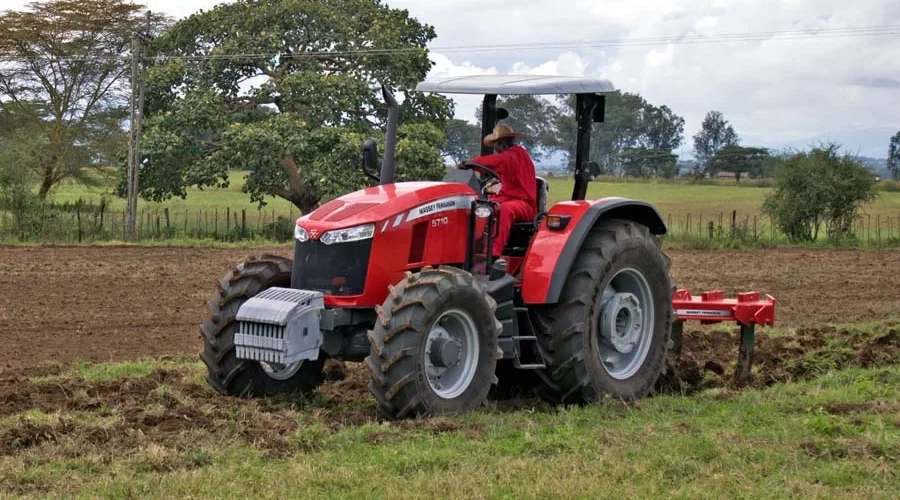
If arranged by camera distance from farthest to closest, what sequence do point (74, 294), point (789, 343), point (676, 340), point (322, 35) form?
point (322, 35) → point (74, 294) → point (789, 343) → point (676, 340)

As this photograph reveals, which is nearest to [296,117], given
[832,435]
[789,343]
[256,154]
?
[256,154]

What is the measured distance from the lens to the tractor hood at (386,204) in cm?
711

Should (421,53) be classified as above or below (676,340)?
above

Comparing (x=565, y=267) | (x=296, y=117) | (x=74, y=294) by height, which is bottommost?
(x=74, y=294)

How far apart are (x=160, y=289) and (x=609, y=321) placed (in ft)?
31.2

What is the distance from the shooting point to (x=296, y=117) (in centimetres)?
2967

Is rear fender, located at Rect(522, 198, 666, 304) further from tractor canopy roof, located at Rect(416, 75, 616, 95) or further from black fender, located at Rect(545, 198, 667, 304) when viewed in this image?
tractor canopy roof, located at Rect(416, 75, 616, 95)

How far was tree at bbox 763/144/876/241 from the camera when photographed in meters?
30.0

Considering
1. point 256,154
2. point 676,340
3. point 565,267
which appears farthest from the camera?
point 256,154

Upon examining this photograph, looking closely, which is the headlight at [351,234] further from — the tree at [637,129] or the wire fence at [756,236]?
the tree at [637,129]

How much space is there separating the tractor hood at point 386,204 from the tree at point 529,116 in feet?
3.07

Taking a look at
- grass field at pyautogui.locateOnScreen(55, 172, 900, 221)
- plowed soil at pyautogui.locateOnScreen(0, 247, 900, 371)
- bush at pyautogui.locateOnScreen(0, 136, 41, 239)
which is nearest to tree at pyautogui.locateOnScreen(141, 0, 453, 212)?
bush at pyautogui.locateOnScreen(0, 136, 41, 239)

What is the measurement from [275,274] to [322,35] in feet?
80.3

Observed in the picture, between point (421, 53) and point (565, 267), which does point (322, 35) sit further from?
point (565, 267)
